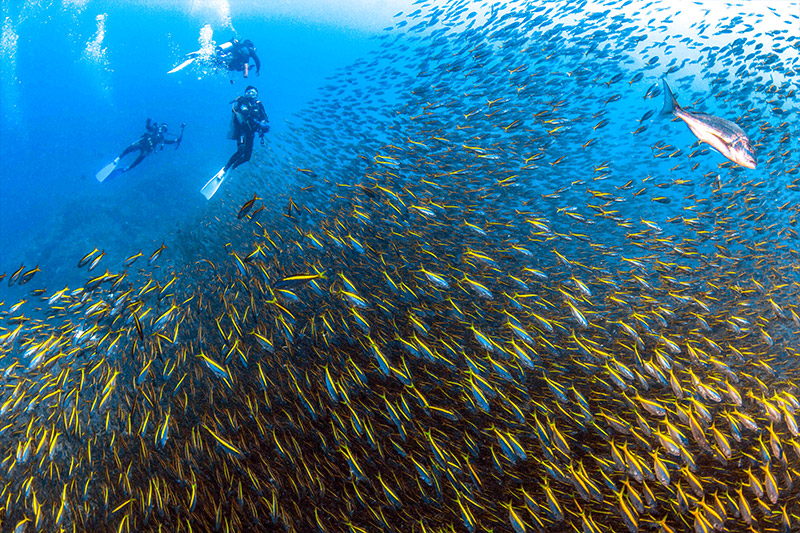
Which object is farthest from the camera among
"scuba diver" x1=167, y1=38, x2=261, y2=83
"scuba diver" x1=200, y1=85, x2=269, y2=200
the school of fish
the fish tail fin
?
"scuba diver" x1=167, y1=38, x2=261, y2=83

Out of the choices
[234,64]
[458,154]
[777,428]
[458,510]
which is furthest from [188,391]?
[234,64]

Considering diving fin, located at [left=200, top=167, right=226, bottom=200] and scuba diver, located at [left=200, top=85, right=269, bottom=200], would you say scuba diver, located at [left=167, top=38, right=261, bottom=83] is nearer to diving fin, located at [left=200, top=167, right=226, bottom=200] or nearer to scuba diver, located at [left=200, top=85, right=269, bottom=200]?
scuba diver, located at [left=200, top=85, right=269, bottom=200]

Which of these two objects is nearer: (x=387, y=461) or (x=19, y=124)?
(x=387, y=461)

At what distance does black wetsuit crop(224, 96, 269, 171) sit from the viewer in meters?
10.1

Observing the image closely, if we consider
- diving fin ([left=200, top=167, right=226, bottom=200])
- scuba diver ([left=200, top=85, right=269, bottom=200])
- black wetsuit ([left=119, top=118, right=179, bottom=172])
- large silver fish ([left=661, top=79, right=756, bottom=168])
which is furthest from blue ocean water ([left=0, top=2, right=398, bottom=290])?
large silver fish ([left=661, top=79, right=756, bottom=168])

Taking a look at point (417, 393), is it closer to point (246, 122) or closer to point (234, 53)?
point (246, 122)

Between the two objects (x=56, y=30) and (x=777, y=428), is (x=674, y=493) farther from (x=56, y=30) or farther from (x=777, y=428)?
(x=56, y=30)

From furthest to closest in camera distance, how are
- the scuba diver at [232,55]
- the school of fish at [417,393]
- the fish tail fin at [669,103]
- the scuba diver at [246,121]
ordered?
the scuba diver at [232,55] → the scuba diver at [246,121] → the fish tail fin at [669,103] → the school of fish at [417,393]

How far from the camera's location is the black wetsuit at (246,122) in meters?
10.1

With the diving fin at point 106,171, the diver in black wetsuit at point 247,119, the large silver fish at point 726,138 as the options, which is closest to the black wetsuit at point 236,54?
the diver in black wetsuit at point 247,119

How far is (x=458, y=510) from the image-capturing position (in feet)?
12.5

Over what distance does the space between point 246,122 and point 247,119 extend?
0.11 meters

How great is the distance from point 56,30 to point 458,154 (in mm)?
68558

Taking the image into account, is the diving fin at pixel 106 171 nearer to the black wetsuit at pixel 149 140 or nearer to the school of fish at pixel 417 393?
the black wetsuit at pixel 149 140
